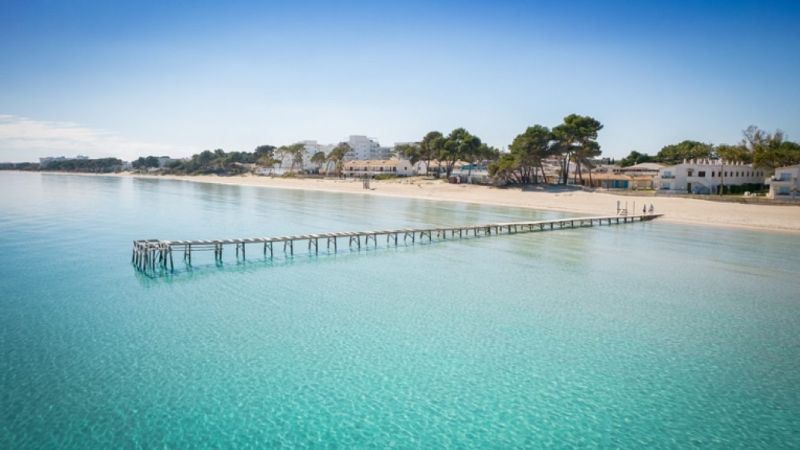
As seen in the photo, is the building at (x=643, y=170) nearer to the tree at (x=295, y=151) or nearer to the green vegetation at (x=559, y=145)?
the green vegetation at (x=559, y=145)

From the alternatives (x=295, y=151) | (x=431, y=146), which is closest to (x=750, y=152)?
(x=431, y=146)

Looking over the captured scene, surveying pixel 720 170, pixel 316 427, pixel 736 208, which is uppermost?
pixel 720 170

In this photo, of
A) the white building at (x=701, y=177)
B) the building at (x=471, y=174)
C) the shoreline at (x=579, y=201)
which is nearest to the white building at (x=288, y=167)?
the shoreline at (x=579, y=201)

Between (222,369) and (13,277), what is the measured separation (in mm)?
17023

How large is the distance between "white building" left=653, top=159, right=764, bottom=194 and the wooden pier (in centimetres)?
1625

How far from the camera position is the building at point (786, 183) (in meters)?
55.0

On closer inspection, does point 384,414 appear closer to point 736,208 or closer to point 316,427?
point 316,427

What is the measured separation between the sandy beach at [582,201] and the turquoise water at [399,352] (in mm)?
23102

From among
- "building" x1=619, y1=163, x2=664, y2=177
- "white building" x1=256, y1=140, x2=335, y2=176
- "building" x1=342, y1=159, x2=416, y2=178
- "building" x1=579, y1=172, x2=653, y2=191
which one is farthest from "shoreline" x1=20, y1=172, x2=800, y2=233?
"white building" x1=256, y1=140, x2=335, y2=176

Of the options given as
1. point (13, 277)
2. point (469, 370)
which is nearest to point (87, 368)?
point (469, 370)

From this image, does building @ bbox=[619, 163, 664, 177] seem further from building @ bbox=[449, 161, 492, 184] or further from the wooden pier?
the wooden pier

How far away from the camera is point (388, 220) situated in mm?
48844

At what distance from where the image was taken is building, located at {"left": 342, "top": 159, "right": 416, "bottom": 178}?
385 ft

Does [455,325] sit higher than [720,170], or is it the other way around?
[720,170]
